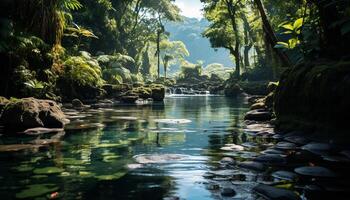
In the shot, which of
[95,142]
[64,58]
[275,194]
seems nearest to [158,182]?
[275,194]

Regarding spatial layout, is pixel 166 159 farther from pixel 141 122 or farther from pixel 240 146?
pixel 141 122

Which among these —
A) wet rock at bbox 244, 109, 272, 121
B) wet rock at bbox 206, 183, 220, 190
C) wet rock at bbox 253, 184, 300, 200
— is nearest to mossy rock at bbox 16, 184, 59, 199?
wet rock at bbox 206, 183, 220, 190

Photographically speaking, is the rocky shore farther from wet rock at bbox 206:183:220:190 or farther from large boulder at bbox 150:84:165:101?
large boulder at bbox 150:84:165:101

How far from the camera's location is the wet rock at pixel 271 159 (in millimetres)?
6906

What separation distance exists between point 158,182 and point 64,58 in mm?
16506

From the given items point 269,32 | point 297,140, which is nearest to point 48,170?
point 297,140

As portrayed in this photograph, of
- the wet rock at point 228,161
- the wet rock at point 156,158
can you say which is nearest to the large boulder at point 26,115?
the wet rock at point 156,158

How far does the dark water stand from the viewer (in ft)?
17.3

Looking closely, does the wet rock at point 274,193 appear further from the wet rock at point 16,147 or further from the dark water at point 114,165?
the wet rock at point 16,147

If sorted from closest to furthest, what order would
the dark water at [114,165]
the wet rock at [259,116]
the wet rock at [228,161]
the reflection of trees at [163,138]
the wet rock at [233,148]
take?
1. the dark water at [114,165]
2. the wet rock at [228,161]
3. the wet rock at [233,148]
4. the reflection of trees at [163,138]
5. the wet rock at [259,116]

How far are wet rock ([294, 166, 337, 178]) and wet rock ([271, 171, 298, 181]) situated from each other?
7.3 inches

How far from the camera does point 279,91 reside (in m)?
11.8

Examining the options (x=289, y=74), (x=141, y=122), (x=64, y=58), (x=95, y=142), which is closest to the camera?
(x=95, y=142)

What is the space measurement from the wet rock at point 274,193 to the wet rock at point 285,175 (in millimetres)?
768
